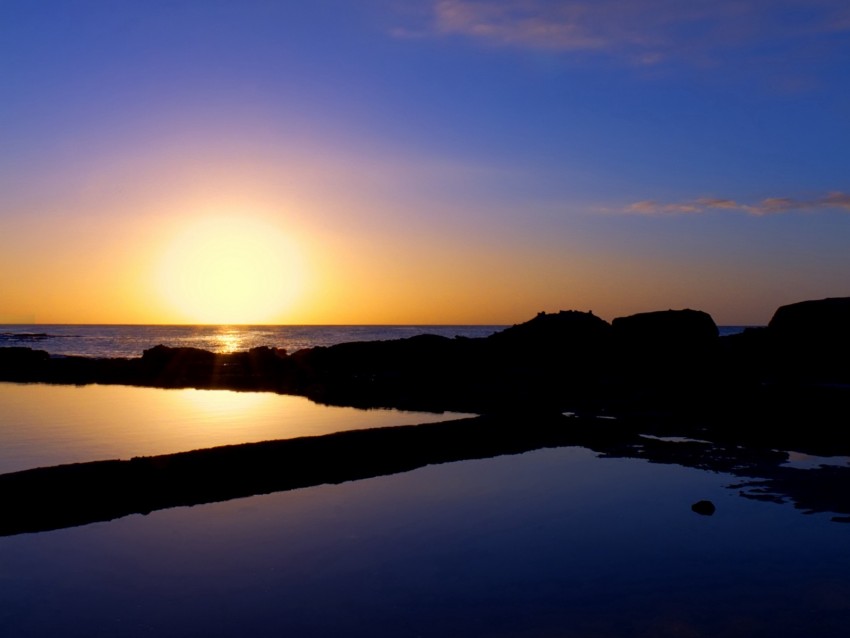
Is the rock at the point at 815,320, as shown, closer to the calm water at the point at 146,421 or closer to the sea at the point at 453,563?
the calm water at the point at 146,421

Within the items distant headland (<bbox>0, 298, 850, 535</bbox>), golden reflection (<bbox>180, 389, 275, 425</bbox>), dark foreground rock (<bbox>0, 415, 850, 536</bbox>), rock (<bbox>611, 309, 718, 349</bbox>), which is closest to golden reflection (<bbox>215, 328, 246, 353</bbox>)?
distant headland (<bbox>0, 298, 850, 535</bbox>)

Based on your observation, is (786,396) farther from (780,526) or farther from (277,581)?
(277,581)

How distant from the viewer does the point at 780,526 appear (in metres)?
13.3

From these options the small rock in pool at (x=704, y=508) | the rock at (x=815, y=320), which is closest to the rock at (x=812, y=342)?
the rock at (x=815, y=320)

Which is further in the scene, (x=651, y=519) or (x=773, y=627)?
(x=651, y=519)

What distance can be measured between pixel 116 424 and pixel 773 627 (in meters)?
22.6

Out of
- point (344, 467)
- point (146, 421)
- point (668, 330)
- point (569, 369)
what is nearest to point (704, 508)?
point (344, 467)

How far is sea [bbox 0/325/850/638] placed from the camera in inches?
360

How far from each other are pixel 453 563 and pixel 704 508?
225 inches

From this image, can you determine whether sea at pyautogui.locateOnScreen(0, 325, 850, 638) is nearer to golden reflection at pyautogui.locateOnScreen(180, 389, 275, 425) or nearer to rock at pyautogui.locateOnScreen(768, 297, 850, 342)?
golden reflection at pyautogui.locateOnScreen(180, 389, 275, 425)

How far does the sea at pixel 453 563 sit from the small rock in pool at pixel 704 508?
15 cm

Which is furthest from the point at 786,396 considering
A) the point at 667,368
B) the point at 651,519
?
the point at 651,519

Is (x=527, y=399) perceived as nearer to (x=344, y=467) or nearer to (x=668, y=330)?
(x=344, y=467)

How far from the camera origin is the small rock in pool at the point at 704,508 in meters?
14.2
